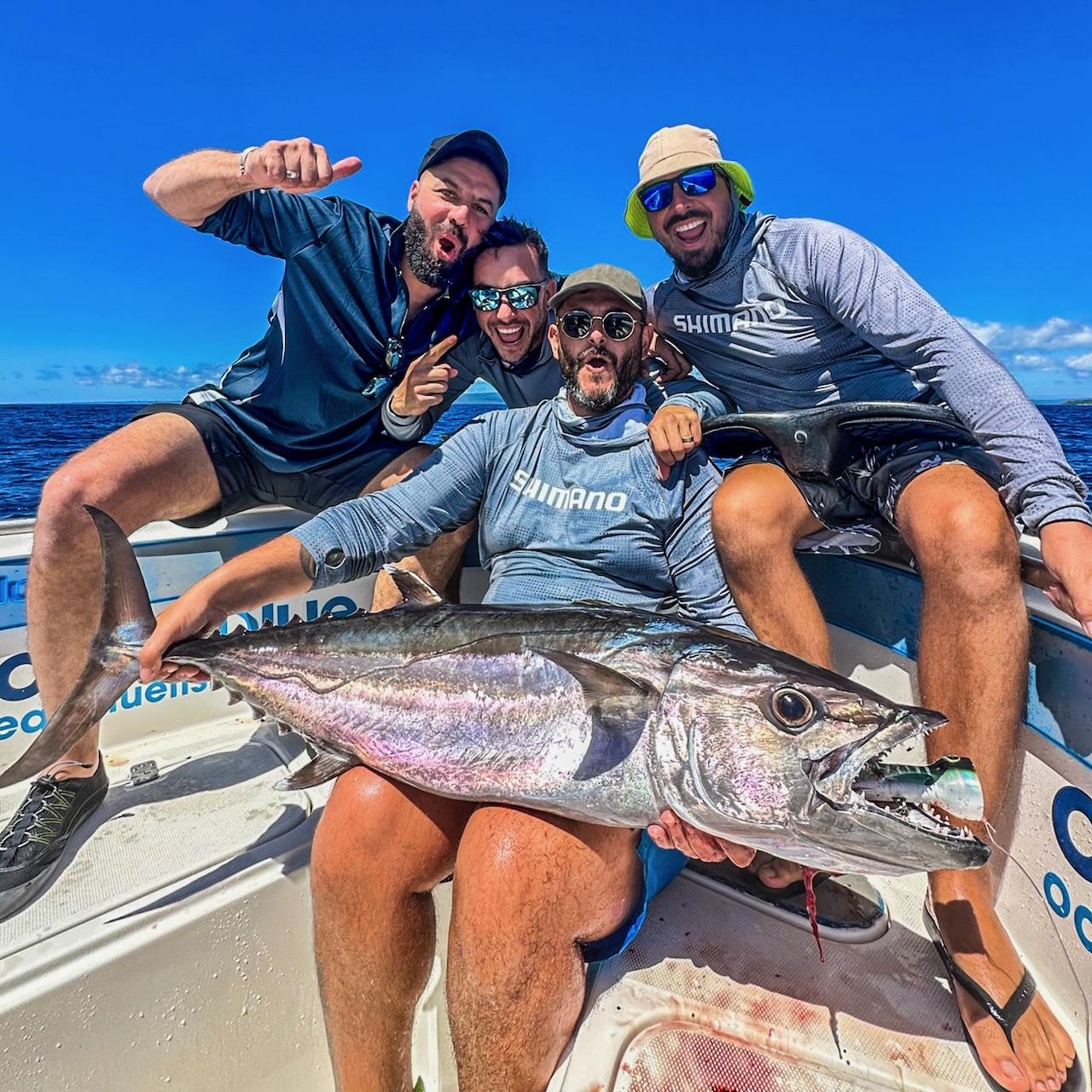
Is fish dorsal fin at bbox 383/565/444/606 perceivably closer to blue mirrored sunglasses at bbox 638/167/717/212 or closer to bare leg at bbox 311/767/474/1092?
bare leg at bbox 311/767/474/1092

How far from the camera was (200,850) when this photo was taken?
191 centimetres

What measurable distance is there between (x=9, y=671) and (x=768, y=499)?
8.32 ft

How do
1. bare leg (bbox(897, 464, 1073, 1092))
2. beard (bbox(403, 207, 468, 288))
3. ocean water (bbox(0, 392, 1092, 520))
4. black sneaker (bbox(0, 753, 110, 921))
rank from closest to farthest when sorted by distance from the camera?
bare leg (bbox(897, 464, 1073, 1092)), black sneaker (bbox(0, 753, 110, 921)), beard (bbox(403, 207, 468, 288)), ocean water (bbox(0, 392, 1092, 520))

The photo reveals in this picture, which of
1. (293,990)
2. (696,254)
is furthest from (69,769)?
(696,254)

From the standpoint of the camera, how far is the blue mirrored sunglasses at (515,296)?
9.02ft

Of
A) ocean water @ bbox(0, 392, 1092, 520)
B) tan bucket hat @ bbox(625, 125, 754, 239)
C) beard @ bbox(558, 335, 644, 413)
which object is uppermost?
tan bucket hat @ bbox(625, 125, 754, 239)

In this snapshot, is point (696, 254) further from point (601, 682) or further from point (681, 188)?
point (601, 682)

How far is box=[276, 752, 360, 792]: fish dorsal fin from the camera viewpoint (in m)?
1.70

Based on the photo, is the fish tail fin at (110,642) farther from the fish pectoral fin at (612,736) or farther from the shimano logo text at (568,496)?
the fish pectoral fin at (612,736)

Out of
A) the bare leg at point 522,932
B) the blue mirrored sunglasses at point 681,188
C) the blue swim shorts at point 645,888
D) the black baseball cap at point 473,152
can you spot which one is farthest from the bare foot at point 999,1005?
the black baseball cap at point 473,152

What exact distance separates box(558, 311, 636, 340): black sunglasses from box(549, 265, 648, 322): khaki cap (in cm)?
5

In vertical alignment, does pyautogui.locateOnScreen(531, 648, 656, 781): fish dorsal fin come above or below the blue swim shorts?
above

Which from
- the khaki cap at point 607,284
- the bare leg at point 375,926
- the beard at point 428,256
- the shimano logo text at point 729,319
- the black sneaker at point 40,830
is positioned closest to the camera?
the bare leg at point 375,926

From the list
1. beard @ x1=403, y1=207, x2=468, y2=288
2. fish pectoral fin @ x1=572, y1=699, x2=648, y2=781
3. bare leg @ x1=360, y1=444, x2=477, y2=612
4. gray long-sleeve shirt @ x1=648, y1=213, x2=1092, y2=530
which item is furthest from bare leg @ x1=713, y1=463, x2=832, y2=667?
beard @ x1=403, y1=207, x2=468, y2=288
